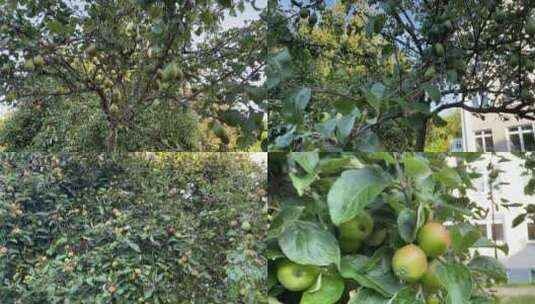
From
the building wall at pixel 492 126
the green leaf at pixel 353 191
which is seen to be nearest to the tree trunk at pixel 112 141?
the green leaf at pixel 353 191

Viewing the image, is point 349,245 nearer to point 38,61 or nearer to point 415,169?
point 415,169

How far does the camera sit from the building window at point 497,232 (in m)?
0.78

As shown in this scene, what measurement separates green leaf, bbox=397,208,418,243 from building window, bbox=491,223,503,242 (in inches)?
10.5

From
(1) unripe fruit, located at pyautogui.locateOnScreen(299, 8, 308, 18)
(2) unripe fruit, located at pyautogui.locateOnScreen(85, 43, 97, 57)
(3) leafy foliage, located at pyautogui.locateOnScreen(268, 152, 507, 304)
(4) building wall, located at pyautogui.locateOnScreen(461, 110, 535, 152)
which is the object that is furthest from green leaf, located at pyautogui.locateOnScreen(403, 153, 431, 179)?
(2) unripe fruit, located at pyautogui.locateOnScreen(85, 43, 97, 57)

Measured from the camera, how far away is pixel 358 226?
60cm

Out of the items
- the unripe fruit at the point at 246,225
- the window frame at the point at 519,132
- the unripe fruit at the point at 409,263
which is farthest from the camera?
the window frame at the point at 519,132

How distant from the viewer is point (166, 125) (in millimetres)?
1029

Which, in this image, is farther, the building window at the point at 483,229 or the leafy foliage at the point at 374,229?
the building window at the point at 483,229

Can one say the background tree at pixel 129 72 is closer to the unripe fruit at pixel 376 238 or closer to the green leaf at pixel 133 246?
the green leaf at pixel 133 246

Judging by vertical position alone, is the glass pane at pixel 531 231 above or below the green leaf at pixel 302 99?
below

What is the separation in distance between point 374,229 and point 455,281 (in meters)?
0.10

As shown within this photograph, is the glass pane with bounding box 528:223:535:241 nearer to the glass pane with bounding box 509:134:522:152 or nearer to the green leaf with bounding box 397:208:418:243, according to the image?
the glass pane with bounding box 509:134:522:152

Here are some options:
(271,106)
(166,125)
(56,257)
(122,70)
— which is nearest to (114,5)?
(122,70)

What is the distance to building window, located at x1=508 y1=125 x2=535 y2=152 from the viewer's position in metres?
0.96
